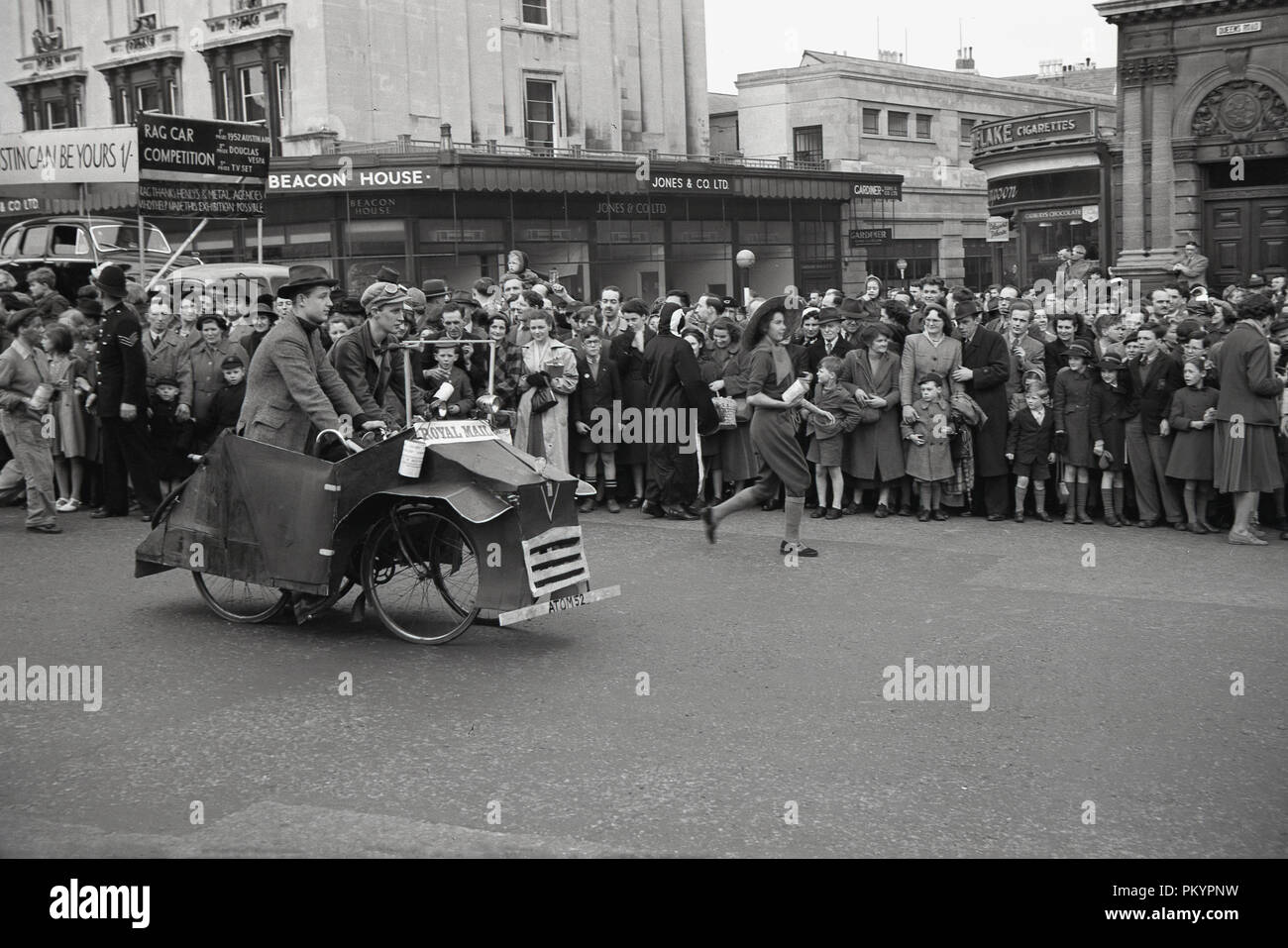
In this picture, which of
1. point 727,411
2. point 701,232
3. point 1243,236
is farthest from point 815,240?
point 727,411

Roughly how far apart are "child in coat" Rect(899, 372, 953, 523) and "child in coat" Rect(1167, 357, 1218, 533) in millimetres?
1864

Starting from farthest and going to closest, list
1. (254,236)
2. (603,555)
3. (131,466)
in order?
(254,236) → (131,466) → (603,555)

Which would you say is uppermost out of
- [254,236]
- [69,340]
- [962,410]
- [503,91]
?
[503,91]

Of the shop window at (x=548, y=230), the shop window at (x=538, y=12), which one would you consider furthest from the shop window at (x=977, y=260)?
the shop window at (x=548, y=230)

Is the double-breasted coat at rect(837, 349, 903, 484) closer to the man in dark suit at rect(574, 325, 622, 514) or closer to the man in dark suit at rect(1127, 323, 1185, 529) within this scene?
the man in dark suit at rect(1127, 323, 1185, 529)

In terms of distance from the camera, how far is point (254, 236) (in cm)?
3728

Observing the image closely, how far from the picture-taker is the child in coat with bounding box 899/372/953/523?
12250 millimetres

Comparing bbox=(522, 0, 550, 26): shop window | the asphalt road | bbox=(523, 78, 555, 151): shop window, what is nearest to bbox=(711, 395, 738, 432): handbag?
the asphalt road

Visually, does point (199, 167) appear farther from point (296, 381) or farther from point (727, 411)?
point (296, 381)

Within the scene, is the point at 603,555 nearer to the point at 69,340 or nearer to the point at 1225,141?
the point at 69,340

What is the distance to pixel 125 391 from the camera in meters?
12.6

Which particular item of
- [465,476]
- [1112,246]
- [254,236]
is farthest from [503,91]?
[465,476]

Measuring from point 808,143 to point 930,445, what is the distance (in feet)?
150
